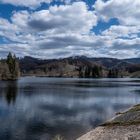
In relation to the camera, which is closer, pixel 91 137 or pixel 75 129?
pixel 91 137

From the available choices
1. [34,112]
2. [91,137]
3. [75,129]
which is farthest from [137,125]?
[34,112]

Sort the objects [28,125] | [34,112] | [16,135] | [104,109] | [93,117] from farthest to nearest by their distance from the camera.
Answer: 1. [104,109]
2. [34,112]
3. [93,117]
4. [28,125]
5. [16,135]

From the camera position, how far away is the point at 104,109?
197 feet

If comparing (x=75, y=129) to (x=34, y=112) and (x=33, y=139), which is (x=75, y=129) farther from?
(x=34, y=112)

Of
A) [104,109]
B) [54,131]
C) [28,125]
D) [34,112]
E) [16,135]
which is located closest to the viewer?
[16,135]

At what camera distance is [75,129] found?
39.4 m

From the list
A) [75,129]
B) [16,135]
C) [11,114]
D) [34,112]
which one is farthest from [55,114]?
[16,135]

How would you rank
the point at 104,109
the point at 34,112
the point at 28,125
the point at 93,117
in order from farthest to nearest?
1. the point at 104,109
2. the point at 34,112
3. the point at 93,117
4. the point at 28,125

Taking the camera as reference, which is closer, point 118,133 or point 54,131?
point 118,133

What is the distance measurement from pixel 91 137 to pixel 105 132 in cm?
206

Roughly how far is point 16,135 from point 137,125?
15321 millimetres

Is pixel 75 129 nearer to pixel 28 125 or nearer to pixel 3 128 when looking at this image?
pixel 28 125

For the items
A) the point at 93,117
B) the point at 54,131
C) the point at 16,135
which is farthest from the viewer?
the point at 93,117

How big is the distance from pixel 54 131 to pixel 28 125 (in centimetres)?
554
